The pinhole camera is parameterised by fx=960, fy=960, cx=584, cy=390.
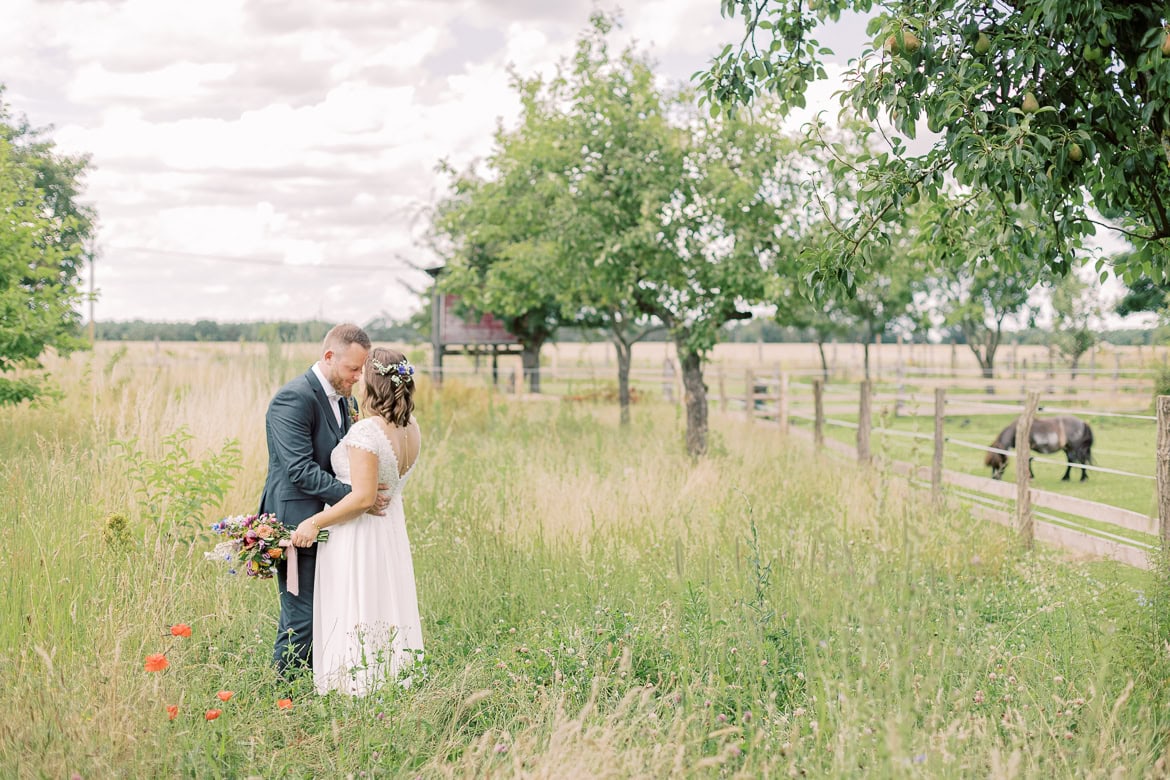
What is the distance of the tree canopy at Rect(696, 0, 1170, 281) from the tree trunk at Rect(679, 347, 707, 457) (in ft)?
27.3

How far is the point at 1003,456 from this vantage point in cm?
1295

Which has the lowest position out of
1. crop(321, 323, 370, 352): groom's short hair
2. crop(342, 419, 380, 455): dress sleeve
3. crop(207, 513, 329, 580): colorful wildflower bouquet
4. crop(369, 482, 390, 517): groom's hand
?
crop(207, 513, 329, 580): colorful wildflower bouquet

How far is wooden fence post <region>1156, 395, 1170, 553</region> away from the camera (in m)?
5.36

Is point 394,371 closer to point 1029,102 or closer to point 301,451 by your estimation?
point 301,451

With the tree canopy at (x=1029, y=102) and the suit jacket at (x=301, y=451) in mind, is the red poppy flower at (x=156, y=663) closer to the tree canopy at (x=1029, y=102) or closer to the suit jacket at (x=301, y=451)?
the suit jacket at (x=301, y=451)

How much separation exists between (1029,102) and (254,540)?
395cm

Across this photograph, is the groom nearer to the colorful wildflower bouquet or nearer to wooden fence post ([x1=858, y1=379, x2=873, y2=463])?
the colorful wildflower bouquet

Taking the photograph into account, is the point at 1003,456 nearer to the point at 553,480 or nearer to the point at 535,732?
the point at 553,480

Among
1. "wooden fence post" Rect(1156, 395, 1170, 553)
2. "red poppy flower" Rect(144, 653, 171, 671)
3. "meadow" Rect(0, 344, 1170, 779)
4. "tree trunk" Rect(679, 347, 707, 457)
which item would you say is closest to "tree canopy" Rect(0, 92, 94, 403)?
"meadow" Rect(0, 344, 1170, 779)

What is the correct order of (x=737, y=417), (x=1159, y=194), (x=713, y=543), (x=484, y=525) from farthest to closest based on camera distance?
(x=737, y=417), (x=484, y=525), (x=713, y=543), (x=1159, y=194)

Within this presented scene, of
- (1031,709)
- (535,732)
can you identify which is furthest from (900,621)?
(535,732)

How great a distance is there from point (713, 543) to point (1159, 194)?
3.35 metres

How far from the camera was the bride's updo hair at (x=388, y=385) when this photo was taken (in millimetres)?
4297

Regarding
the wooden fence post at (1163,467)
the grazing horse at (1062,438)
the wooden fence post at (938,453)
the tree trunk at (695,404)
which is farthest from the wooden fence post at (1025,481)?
the grazing horse at (1062,438)
